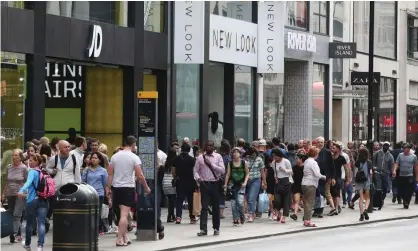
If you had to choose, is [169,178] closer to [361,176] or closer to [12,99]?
[12,99]

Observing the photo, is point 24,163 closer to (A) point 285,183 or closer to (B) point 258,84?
(A) point 285,183

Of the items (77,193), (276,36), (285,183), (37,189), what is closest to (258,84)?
(276,36)

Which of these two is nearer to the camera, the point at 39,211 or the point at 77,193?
the point at 77,193

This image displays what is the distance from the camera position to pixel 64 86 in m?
29.6

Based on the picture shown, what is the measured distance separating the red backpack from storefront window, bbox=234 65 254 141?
17.4 m

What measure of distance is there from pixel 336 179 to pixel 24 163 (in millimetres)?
9982

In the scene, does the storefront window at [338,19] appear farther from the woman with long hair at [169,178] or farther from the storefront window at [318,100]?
the woman with long hair at [169,178]

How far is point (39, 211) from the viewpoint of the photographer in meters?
17.0

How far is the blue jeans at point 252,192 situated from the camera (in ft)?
76.9

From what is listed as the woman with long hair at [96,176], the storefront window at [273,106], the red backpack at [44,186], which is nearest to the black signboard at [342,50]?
the storefront window at [273,106]

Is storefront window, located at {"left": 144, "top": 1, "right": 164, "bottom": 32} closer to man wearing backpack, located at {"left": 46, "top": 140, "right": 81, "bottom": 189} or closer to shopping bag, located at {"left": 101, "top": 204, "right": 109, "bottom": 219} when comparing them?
shopping bag, located at {"left": 101, "top": 204, "right": 109, "bottom": 219}

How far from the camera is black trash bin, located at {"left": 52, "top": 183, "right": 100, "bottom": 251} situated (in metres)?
14.3

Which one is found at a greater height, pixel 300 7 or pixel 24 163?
pixel 300 7

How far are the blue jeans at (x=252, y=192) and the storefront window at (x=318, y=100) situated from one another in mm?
16457
